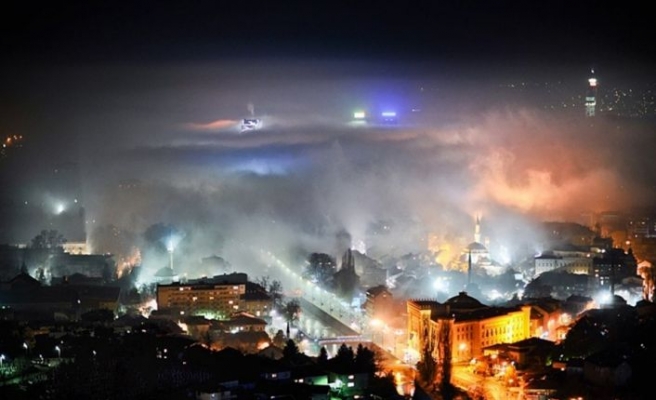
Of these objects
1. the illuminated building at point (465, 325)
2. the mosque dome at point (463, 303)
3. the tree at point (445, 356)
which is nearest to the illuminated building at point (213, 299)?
the illuminated building at point (465, 325)

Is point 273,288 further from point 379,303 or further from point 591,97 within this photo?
point 591,97

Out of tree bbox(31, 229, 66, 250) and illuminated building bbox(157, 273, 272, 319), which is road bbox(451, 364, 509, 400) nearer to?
illuminated building bbox(157, 273, 272, 319)

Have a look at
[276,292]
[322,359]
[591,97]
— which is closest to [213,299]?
[276,292]

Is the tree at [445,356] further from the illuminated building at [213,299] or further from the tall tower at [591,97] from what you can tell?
the tall tower at [591,97]

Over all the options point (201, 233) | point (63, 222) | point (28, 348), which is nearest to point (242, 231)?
point (201, 233)

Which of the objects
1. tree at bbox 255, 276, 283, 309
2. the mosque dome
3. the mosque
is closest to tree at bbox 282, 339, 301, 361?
the mosque dome

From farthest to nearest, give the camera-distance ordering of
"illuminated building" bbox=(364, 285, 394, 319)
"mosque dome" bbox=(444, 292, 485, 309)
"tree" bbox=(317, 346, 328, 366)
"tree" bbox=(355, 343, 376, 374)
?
"illuminated building" bbox=(364, 285, 394, 319)
"mosque dome" bbox=(444, 292, 485, 309)
"tree" bbox=(317, 346, 328, 366)
"tree" bbox=(355, 343, 376, 374)

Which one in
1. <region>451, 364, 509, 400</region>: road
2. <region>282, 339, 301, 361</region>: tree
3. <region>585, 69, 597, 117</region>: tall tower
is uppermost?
<region>585, 69, 597, 117</region>: tall tower

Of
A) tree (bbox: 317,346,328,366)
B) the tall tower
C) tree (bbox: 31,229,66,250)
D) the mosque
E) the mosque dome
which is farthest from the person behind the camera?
the tall tower
